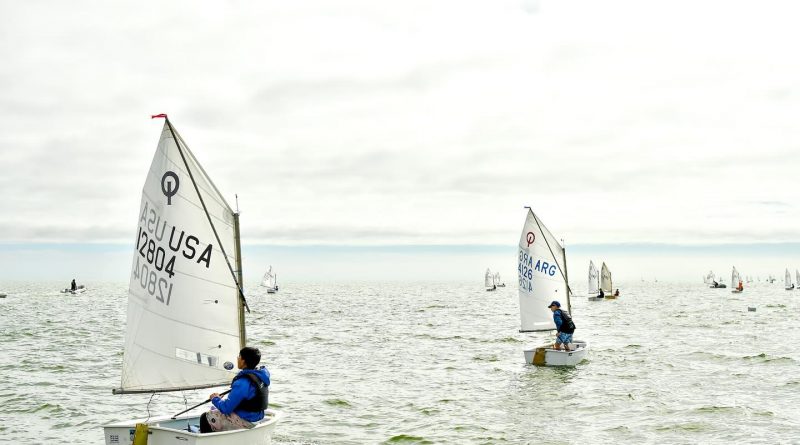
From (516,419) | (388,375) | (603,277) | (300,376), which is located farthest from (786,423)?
(603,277)

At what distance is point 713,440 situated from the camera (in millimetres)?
18391

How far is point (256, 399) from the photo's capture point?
1355 centimetres

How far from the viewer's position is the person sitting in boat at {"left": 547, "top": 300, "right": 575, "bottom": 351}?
29219mm

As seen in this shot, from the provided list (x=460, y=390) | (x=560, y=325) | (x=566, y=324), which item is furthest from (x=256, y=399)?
(x=566, y=324)

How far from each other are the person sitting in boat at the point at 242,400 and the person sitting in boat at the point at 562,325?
18.0 metres

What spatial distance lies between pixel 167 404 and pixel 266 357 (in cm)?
1322

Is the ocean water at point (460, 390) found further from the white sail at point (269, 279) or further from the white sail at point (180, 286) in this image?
the white sail at point (269, 279)

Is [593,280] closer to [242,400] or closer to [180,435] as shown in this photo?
[242,400]

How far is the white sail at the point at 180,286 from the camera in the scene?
585 inches

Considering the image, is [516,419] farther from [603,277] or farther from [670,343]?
[603,277]

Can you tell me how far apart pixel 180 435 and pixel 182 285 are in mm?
3560

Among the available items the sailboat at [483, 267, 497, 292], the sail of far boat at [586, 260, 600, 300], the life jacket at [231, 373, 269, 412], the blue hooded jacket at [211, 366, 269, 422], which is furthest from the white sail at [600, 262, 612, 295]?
the blue hooded jacket at [211, 366, 269, 422]

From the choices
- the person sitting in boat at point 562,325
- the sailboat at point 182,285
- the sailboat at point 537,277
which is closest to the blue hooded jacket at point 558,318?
the person sitting in boat at point 562,325

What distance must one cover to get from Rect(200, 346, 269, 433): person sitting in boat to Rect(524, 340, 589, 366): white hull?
62.7 feet
